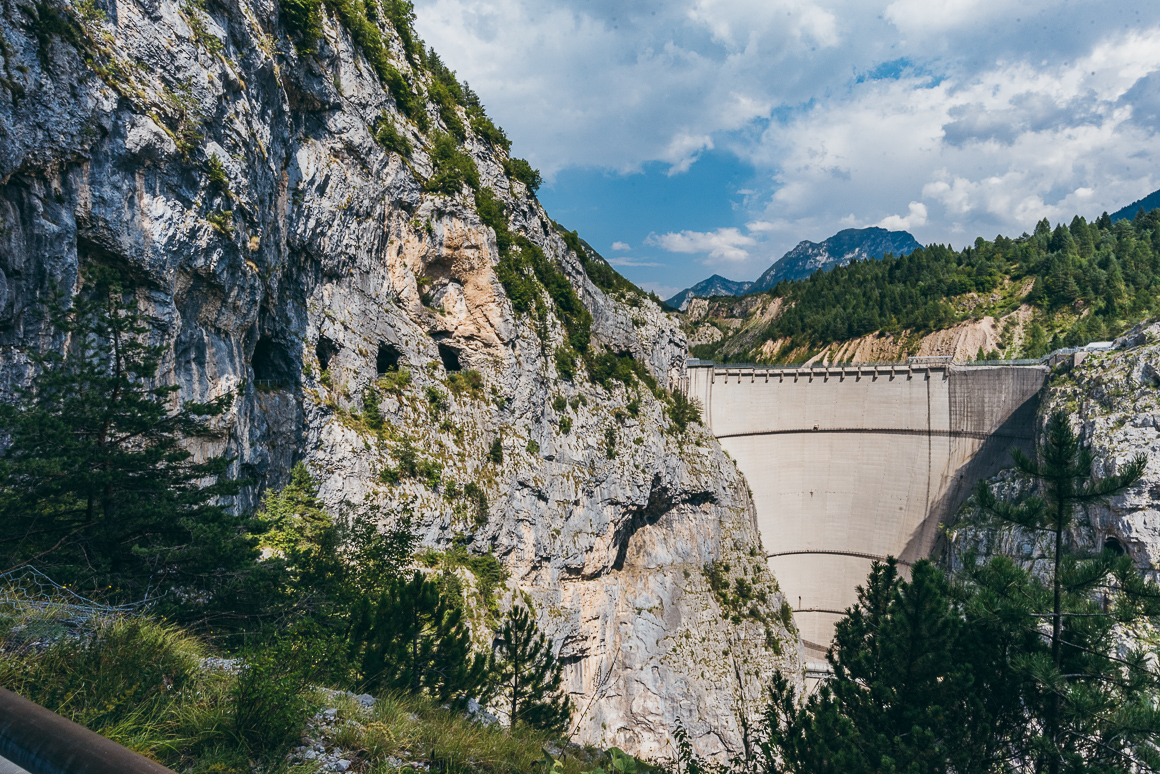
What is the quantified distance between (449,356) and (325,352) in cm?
754

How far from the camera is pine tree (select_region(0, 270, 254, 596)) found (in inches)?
257

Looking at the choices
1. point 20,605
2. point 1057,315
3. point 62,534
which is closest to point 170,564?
point 62,534

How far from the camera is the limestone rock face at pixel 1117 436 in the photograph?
2738cm

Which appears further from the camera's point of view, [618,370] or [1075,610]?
[618,370]

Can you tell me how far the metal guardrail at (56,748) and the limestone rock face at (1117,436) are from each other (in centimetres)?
3126

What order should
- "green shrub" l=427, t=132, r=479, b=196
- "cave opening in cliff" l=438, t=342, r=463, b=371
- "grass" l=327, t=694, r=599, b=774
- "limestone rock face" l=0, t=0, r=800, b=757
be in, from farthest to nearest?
"cave opening in cliff" l=438, t=342, r=463, b=371 < "green shrub" l=427, t=132, r=479, b=196 < "limestone rock face" l=0, t=0, r=800, b=757 < "grass" l=327, t=694, r=599, b=774

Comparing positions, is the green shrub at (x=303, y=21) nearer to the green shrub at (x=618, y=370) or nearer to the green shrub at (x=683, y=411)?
the green shrub at (x=618, y=370)

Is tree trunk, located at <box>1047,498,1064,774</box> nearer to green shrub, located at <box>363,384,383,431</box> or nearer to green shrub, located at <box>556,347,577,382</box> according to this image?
green shrub, located at <box>363,384,383,431</box>

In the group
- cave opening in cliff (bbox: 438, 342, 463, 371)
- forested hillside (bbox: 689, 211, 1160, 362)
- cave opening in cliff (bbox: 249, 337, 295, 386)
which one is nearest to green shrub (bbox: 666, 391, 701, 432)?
cave opening in cliff (bbox: 438, 342, 463, 371)

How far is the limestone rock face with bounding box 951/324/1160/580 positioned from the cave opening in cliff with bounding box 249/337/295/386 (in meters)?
29.9

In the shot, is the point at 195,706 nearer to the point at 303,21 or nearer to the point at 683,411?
the point at 303,21

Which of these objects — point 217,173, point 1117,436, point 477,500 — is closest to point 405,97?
point 217,173

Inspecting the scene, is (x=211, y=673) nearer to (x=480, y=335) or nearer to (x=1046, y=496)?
(x=1046, y=496)

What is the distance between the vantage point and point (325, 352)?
19828 mm
